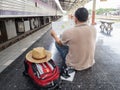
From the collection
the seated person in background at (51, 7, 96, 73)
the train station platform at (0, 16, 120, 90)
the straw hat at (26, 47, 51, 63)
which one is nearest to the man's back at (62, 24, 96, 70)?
the seated person in background at (51, 7, 96, 73)

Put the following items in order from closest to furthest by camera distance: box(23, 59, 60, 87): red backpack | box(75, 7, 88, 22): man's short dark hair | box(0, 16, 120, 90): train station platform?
box(23, 59, 60, 87): red backpack → box(75, 7, 88, 22): man's short dark hair → box(0, 16, 120, 90): train station platform

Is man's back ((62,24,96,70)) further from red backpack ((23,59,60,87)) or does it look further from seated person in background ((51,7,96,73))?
red backpack ((23,59,60,87))

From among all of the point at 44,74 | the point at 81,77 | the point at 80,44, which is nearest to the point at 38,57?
the point at 44,74

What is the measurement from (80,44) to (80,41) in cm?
5

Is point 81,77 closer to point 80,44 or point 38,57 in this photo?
point 80,44

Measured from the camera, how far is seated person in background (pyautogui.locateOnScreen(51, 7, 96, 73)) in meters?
1.71

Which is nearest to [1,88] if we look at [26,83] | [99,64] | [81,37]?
[26,83]

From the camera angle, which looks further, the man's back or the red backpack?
the man's back

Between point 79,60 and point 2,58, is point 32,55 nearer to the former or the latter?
point 79,60

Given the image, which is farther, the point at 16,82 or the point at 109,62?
the point at 109,62

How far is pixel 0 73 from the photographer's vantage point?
7.14 feet

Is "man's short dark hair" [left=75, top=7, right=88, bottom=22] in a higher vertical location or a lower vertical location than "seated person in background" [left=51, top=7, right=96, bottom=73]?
higher

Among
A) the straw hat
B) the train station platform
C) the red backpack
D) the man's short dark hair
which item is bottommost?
the train station platform

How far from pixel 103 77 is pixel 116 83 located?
0.23m
